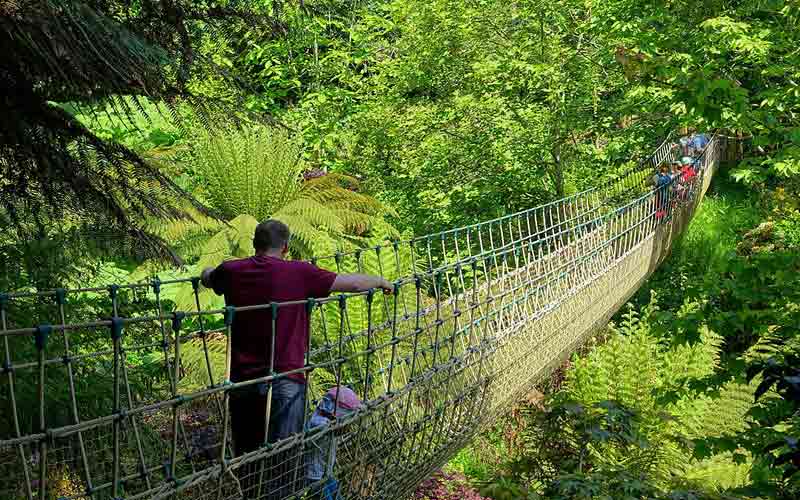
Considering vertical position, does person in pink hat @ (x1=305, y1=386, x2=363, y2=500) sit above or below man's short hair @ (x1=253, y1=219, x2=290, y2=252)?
below

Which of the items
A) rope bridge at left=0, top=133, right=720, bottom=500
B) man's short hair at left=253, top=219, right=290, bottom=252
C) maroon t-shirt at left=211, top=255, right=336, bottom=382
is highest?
man's short hair at left=253, top=219, right=290, bottom=252

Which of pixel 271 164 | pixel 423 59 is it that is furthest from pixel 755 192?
pixel 271 164

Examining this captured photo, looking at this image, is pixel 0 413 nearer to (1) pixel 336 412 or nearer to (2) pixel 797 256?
(1) pixel 336 412

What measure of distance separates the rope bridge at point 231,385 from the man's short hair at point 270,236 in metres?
0.14

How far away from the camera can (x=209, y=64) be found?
76.6 inches

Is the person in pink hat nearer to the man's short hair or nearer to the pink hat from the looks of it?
the pink hat

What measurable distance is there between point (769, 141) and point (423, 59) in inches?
198

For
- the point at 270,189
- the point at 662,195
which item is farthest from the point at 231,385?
the point at 662,195

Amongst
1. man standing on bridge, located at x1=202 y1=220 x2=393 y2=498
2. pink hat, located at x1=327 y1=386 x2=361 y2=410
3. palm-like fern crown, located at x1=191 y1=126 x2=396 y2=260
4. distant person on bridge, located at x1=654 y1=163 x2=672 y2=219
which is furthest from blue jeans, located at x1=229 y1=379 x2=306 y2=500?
distant person on bridge, located at x1=654 y1=163 x2=672 y2=219

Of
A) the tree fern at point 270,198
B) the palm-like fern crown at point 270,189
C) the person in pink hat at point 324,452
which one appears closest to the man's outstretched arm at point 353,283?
the person in pink hat at point 324,452

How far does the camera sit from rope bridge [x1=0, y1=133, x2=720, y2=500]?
151 centimetres

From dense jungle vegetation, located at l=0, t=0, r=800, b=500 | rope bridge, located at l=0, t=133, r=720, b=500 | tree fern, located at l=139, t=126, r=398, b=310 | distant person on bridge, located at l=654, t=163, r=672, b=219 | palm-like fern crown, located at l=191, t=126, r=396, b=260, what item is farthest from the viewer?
distant person on bridge, located at l=654, t=163, r=672, b=219

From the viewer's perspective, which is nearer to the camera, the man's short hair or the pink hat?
the man's short hair

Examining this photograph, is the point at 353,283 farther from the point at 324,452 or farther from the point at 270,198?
the point at 270,198
